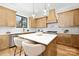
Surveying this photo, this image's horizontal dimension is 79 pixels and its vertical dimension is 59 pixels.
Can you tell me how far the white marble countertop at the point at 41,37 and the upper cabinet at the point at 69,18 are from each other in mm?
317

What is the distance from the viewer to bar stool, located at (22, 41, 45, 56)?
2.01 meters

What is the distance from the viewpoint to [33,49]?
6.59 feet

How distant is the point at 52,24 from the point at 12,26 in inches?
33.2

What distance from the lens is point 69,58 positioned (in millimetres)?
2223

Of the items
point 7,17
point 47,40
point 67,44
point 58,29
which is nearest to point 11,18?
point 7,17

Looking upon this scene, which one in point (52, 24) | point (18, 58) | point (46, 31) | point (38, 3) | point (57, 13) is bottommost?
point (18, 58)

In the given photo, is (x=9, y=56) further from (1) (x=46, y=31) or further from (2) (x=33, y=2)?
(2) (x=33, y=2)

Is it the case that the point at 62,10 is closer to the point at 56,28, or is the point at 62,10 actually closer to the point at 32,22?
the point at 56,28

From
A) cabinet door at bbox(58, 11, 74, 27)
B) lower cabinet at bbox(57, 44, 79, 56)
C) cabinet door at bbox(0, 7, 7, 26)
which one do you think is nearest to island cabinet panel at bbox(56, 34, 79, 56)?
lower cabinet at bbox(57, 44, 79, 56)

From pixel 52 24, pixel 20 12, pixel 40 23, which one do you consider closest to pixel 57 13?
pixel 52 24

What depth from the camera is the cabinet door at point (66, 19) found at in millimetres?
2168

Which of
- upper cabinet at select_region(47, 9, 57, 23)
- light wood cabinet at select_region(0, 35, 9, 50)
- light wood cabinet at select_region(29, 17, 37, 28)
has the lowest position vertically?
light wood cabinet at select_region(0, 35, 9, 50)

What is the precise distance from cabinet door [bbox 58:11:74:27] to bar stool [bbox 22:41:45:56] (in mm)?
620

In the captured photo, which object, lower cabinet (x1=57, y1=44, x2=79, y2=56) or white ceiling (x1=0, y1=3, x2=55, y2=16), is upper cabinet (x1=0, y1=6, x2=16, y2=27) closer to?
white ceiling (x1=0, y1=3, x2=55, y2=16)
